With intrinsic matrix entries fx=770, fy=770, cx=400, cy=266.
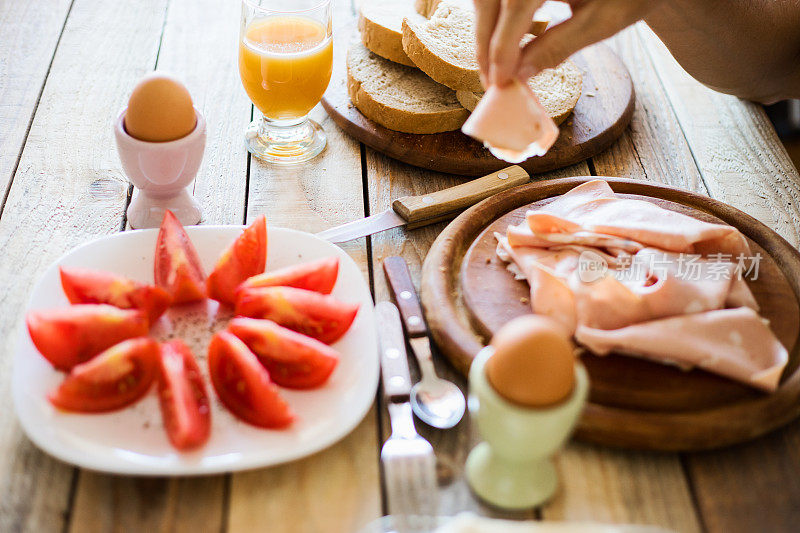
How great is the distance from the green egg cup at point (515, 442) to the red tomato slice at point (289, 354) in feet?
0.77

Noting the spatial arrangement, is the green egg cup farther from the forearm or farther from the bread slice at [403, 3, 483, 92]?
the forearm

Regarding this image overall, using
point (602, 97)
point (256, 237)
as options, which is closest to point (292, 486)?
point (256, 237)

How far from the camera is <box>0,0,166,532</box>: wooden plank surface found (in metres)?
1.04

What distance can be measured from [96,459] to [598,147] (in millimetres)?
1278

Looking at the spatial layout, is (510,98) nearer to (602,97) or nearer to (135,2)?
→ (602,97)

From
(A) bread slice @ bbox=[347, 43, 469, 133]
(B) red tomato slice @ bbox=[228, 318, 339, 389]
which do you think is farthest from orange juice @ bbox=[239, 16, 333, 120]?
(B) red tomato slice @ bbox=[228, 318, 339, 389]

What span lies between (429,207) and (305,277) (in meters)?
0.39

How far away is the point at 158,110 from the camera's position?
1343mm

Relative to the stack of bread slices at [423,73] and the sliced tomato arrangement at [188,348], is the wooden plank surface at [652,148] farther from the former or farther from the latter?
the sliced tomato arrangement at [188,348]

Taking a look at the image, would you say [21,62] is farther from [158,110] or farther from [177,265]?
[177,265]

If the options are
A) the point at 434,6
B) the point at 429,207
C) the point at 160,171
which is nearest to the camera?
the point at 160,171

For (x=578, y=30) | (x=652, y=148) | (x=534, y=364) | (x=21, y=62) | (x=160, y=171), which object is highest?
(x=578, y=30)

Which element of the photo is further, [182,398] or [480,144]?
[480,144]

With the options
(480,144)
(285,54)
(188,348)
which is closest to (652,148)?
(480,144)
